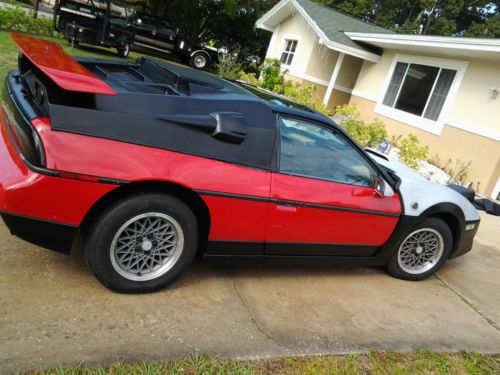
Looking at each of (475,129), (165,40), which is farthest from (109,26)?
(475,129)

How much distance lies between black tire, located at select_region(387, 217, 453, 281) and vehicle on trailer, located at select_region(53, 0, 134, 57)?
14558 mm

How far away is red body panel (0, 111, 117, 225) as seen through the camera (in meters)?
2.44

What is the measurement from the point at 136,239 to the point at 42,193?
663mm

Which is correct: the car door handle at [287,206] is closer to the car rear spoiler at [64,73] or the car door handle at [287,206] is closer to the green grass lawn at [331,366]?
the green grass lawn at [331,366]

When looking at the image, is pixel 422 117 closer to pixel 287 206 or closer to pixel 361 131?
pixel 361 131

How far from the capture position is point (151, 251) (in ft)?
9.66

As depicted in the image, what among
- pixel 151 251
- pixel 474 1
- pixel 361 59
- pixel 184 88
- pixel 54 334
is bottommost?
pixel 54 334

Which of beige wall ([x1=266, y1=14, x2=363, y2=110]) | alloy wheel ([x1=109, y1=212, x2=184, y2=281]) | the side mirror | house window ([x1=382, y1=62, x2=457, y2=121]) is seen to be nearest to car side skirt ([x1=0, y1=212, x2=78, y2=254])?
alloy wheel ([x1=109, y1=212, x2=184, y2=281])

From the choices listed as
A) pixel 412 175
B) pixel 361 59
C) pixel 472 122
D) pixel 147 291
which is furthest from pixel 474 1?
pixel 147 291

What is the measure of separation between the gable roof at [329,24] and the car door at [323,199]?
1172cm

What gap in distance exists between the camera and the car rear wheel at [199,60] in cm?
2109

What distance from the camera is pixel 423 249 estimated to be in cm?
428

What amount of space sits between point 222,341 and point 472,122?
383 inches

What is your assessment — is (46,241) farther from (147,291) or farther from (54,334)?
(147,291)
